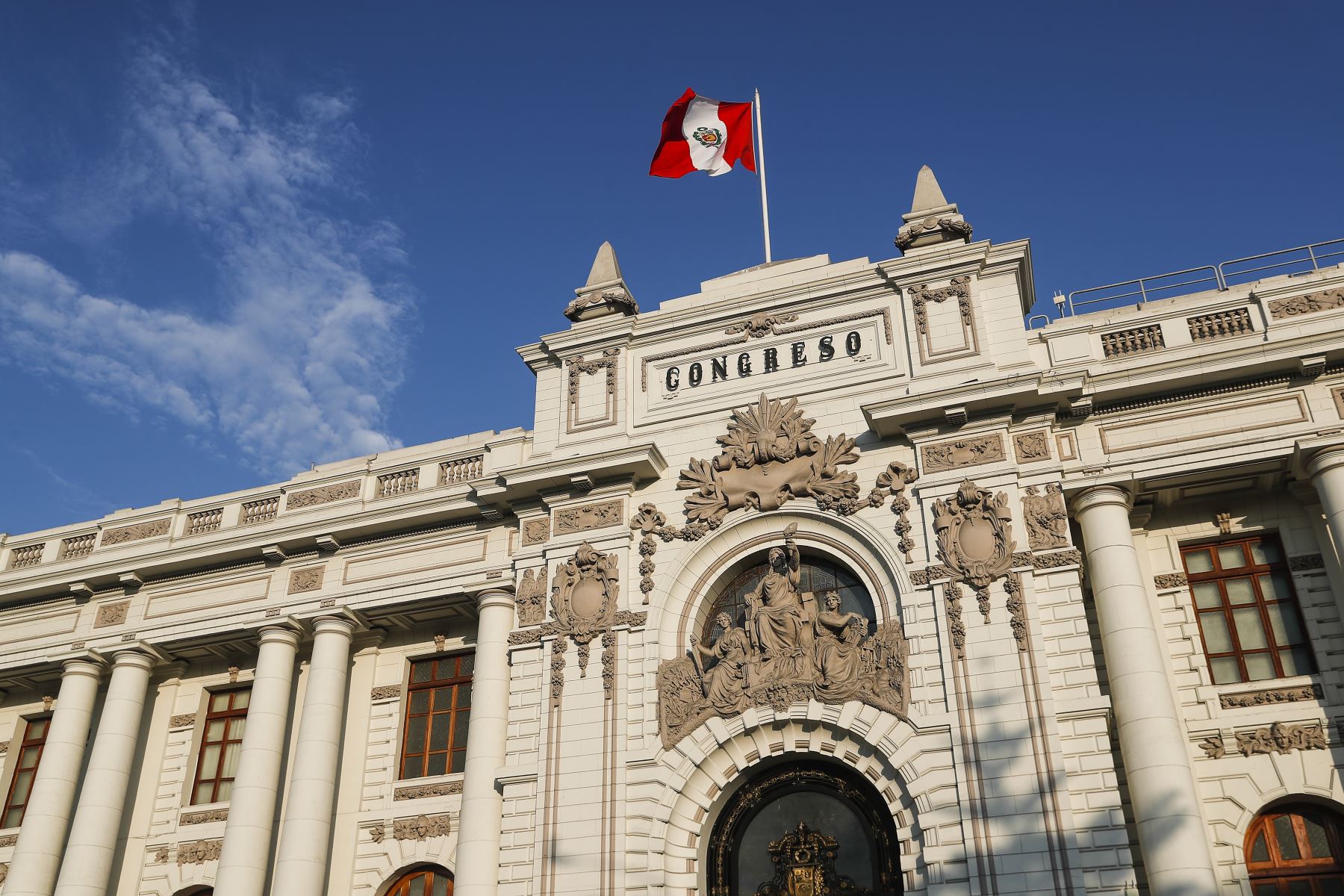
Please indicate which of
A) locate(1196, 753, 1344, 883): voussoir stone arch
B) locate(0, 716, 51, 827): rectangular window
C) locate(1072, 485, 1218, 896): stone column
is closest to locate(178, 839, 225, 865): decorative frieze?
locate(0, 716, 51, 827): rectangular window

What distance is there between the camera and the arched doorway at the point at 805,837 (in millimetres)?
19109

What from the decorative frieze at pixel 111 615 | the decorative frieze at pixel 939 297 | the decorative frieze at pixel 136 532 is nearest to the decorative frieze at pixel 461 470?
the decorative frieze at pixel 136 532

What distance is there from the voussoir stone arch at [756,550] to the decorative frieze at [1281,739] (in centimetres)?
591

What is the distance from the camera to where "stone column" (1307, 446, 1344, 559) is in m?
18.6

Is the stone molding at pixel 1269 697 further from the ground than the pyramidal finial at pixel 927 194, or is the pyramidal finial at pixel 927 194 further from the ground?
the pyramidal finial at pixel 927 194

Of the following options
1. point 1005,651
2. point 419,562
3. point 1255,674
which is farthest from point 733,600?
point 1255,674

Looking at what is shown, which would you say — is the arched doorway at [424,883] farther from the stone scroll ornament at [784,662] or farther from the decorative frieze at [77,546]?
the decorative frieze at [77,546]

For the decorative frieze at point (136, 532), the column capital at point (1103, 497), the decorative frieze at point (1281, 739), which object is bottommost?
the decorative frieze at point (1281, 739)

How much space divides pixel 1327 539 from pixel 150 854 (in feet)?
75.6

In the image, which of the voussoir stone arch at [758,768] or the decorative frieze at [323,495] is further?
the decorative frieze at [323,495]

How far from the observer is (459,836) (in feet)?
69.3

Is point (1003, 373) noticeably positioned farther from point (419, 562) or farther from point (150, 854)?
point (150, 854)

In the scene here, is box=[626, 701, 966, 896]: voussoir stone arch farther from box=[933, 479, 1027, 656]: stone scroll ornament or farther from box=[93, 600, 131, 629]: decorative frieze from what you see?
box=[93, 600, 131, 629]: decorative frieze

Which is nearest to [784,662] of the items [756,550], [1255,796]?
[756,550]
